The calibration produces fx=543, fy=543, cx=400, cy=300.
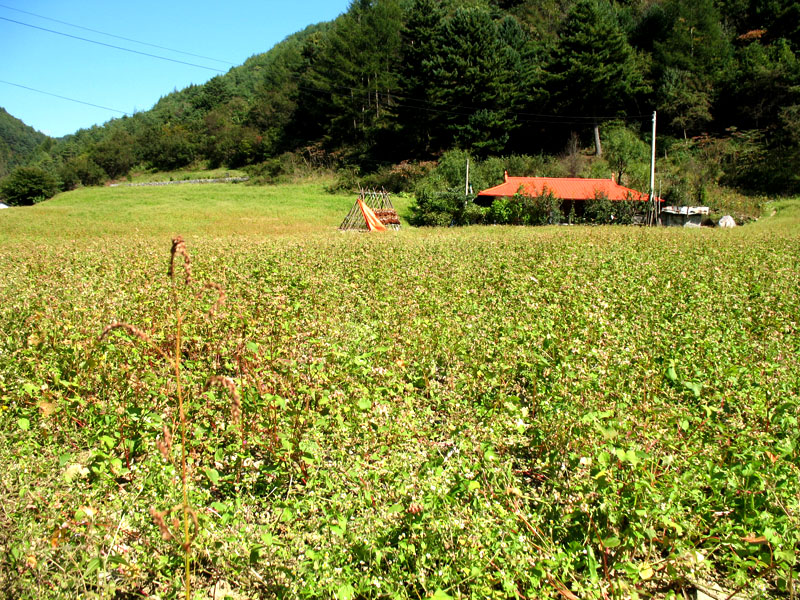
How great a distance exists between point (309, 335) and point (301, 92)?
2495 inches

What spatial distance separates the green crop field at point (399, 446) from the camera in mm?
2254

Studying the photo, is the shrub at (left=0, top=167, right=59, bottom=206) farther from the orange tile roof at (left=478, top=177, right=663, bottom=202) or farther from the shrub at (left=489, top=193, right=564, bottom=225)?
the shrub at (left=489, top=193, right=564, bottom=225)

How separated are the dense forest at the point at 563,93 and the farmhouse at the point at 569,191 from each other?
3329 millimetres

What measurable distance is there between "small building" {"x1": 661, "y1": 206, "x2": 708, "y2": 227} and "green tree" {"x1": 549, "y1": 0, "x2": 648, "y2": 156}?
14.8 metres

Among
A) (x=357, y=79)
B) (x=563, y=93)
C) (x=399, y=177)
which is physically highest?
(x=357, y=79)

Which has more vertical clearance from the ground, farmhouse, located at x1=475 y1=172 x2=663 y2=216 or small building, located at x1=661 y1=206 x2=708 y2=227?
farmhouse, located at x1=475 y1=172 x2=663 y2=216

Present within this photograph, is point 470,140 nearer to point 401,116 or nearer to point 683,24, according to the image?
point 401,116

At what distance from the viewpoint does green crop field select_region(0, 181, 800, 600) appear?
2254 mm

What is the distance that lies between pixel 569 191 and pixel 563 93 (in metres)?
16.5

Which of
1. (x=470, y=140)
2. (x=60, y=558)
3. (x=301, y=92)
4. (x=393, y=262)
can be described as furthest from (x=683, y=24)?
(x=60, y=558)

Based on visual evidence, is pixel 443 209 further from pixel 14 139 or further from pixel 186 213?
pixel 14 139

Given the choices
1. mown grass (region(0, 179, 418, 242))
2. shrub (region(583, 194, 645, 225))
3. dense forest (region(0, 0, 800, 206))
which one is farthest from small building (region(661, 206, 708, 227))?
mown grass (region(0, 179, 418, 242))

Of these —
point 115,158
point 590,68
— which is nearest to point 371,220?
point 590,68

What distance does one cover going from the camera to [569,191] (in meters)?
30.5
